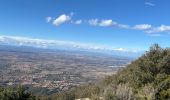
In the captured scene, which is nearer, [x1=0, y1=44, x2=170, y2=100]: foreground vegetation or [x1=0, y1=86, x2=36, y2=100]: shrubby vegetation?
[x1=0, y1=44, x2=170, y2=100]: foreground vegetation

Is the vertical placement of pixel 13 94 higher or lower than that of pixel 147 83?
lower

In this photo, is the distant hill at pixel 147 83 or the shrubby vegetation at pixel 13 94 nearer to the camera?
the distant hill at pixel 147 83

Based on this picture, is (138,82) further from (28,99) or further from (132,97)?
(28,99)

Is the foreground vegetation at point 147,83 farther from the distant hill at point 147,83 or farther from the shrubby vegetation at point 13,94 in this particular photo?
the shrubby vegetation at point 13,94

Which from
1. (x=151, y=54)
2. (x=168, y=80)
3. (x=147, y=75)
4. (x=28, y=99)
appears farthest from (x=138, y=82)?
(x=28, y=99)

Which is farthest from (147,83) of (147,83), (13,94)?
(13,94)

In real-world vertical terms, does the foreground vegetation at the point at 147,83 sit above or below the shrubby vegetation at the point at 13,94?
above

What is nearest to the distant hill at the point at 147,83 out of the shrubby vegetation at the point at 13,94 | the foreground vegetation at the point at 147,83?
the foreground vegetation at the point at 147,83

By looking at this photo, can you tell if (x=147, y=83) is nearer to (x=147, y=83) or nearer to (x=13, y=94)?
(x=147, y=83)

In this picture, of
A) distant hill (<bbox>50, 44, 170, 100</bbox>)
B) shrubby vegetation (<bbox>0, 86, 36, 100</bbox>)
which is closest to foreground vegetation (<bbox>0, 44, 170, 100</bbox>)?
distant hill (<bbox>50, 44, 170, 100</bbox>)

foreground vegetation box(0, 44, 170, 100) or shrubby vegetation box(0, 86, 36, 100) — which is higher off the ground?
foreground vegetation box(0, 44, 170, 100)

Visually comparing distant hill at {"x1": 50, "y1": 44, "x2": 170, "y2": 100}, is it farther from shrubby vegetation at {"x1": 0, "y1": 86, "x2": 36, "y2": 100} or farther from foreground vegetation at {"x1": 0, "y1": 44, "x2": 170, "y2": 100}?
shrubby vegetation at {"x1": 0, "y1": 86, "x2": 36, "y2": 100}
